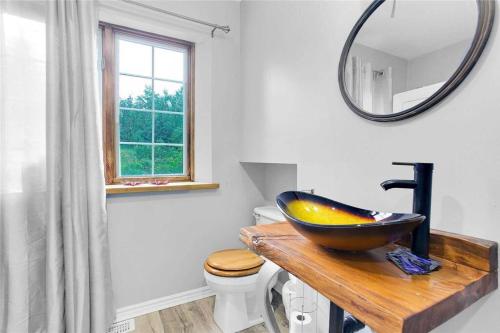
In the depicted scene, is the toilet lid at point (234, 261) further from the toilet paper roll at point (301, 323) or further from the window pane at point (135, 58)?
the window pane at point (135, 58)

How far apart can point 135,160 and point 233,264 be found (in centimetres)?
110

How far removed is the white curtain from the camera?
1225mm

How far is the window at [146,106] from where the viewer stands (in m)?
1.76

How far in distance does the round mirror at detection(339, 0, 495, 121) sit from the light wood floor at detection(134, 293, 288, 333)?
145cm

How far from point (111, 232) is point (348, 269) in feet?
5.11

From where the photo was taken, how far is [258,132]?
70.2 inches

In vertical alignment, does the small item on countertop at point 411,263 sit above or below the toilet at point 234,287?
above

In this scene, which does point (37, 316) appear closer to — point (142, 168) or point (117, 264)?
point (117, 264)

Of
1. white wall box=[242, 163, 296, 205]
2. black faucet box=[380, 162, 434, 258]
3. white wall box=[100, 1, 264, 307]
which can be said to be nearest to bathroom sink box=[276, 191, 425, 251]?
black faucet box=[380, 162, 434, 258]

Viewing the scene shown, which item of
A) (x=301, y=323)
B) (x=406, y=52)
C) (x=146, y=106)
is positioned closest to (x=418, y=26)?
(x=406, y=52)

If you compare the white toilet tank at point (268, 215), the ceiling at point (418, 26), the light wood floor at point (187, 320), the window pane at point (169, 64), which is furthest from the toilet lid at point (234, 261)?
the window pane at point (169, 64)

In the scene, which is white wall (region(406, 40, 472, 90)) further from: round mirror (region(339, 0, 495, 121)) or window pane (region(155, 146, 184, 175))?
window pane (region(155, 146, 184, 175))

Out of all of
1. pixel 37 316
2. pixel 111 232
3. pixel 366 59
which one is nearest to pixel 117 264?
pixel 111 232

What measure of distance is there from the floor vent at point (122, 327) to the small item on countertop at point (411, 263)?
5.45 feet
